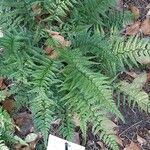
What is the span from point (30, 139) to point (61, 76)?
0.60m

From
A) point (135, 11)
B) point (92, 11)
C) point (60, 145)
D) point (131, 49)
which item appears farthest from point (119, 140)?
point (135, 11)

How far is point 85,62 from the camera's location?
335cm

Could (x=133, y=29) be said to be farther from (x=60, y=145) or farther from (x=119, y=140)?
(x=60, y=145)

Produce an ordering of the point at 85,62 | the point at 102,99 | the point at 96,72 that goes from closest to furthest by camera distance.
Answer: the point at 102,99 → the point at 85,62 → the point at 96,72

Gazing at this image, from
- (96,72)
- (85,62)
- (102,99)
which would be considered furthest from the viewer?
(96,72)

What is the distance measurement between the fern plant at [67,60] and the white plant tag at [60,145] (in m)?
0.06

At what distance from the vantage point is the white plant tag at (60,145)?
11.1ft

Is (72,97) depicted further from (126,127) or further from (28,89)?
(126,127)

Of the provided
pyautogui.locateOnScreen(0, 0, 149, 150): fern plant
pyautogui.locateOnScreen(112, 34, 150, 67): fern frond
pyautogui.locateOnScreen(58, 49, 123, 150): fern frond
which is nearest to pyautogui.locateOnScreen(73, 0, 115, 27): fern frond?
pyautogui.locateOnScreen(0, 0, 149, 150): fern plant

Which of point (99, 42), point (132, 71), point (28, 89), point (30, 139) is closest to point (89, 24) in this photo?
point (99, 42)

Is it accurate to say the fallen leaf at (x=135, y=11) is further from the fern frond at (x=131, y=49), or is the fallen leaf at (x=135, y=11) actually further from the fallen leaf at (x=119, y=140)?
the fallen leaf at (x=119, y=140)

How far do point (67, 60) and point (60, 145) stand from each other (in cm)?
71

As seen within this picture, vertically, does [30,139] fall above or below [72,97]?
below

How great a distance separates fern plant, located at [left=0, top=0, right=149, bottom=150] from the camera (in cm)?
328
